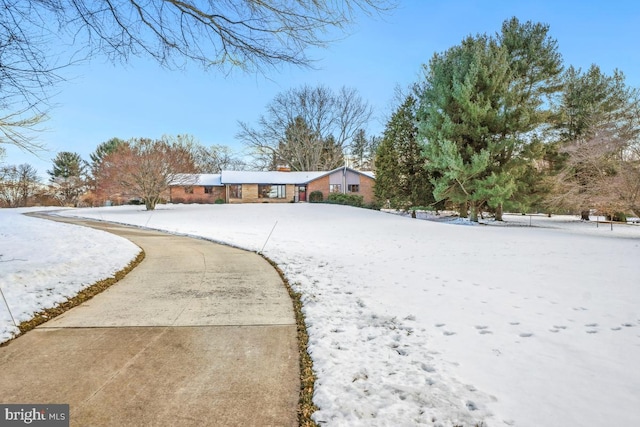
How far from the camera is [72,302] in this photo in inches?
184

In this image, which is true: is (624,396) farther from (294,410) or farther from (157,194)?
(157,194)

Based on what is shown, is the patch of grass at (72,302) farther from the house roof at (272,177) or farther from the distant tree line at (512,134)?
the house roof at (272,177)

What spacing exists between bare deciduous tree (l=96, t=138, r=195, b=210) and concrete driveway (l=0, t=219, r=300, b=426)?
24699 mm

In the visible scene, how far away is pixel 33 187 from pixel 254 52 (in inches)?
2015

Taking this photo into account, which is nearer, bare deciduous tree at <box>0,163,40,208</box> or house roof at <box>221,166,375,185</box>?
house roof at <box>221,166,375,185</box>

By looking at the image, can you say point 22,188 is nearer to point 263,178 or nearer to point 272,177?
point 263,178

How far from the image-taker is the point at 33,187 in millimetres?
41875

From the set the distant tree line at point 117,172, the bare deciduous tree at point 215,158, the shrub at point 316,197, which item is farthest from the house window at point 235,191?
the bare deciduous tree at point 215,158

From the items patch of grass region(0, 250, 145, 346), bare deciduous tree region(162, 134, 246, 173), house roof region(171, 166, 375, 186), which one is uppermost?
bare deciduous tree region(162, 134, 246, 173)

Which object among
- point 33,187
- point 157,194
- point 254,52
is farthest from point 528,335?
point 33,187

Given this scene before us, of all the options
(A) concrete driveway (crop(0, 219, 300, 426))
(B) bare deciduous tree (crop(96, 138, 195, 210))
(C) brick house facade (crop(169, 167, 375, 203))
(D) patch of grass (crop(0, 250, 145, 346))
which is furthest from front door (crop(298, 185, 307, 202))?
(A) concrete driveway (crop(0, 219, 300, 426))

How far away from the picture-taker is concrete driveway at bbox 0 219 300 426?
7.44 feet

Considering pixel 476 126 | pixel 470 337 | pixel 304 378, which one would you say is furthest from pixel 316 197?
pixel 304 378

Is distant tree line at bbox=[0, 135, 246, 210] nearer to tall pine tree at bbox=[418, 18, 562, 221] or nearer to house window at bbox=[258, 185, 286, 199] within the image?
house window at bbox=[258, 185, 286, 199]
